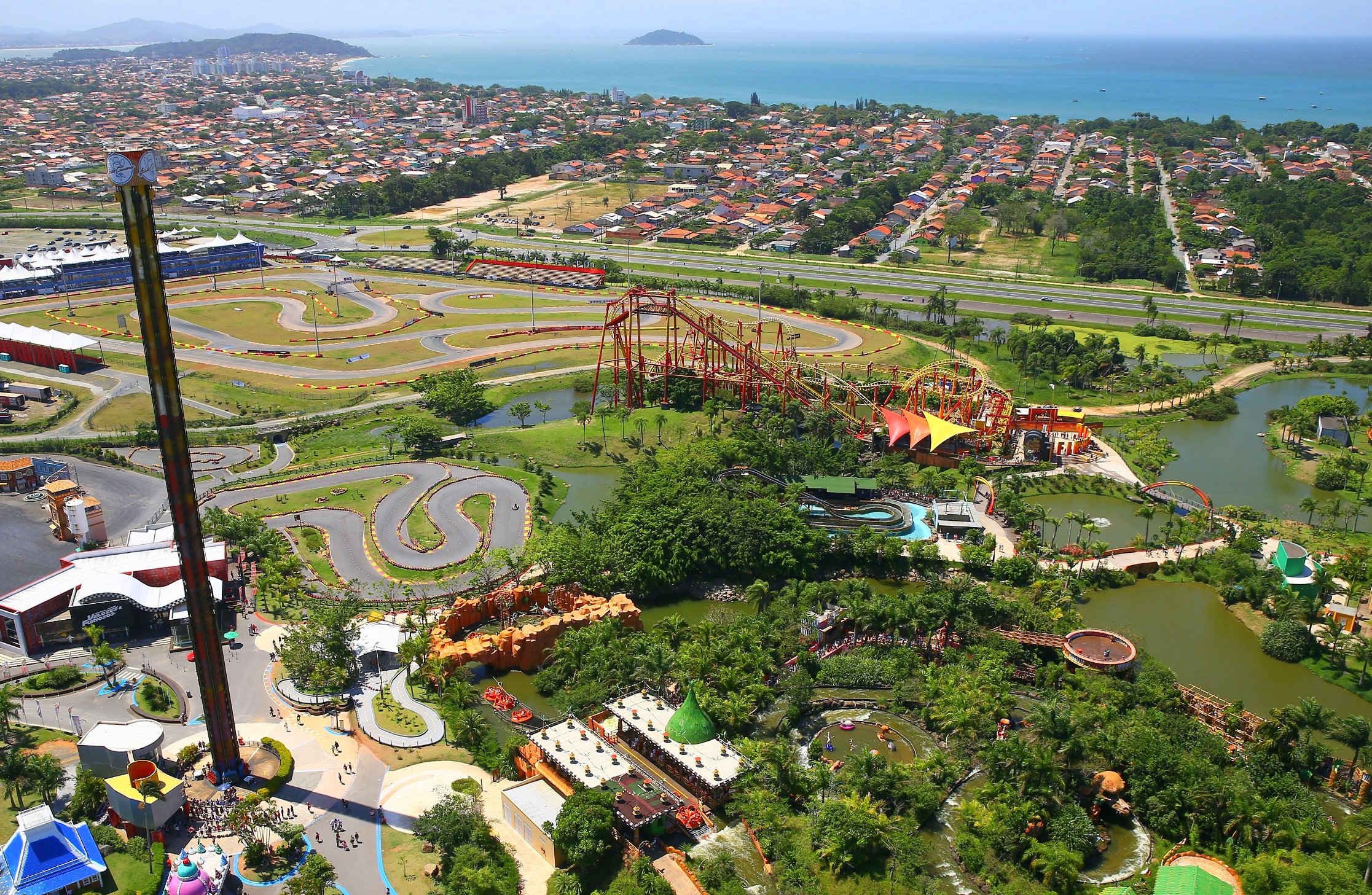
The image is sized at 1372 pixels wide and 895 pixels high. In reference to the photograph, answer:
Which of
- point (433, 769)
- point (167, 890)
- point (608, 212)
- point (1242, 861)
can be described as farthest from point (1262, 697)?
point (608, 212)

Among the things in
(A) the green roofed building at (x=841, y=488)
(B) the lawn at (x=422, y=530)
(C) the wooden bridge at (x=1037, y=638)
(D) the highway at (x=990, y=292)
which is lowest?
(B) the lawn at (x=422, y=530)

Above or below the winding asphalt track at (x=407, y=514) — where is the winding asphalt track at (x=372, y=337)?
above

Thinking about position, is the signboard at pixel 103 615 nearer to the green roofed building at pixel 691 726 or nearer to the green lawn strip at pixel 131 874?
the green lawn strip at pixel 131 874

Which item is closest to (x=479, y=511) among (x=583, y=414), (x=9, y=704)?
(x=583, y=414)

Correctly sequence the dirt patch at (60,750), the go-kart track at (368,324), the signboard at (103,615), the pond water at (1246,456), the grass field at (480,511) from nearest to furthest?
1. the dirt patch at (60,750)
2. the signboard at (103,615)
3. the grass field at (480,511)
4. the pond water at (1246,456)
5. the go-kart track at (368,324)

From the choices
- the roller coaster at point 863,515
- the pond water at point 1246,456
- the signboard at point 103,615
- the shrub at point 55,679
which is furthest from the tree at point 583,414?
the pond water at point 1246,456

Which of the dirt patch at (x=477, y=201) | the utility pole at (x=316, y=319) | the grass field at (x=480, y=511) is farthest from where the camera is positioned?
the dirt patch at (x=477, y=201)
